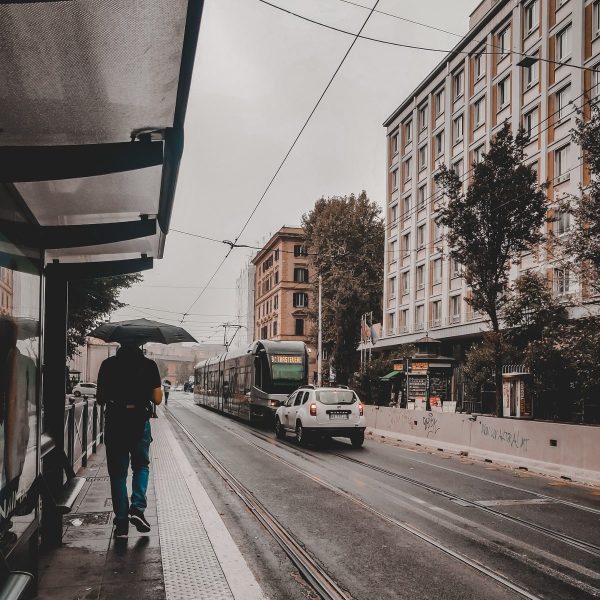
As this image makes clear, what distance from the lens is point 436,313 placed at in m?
44.6

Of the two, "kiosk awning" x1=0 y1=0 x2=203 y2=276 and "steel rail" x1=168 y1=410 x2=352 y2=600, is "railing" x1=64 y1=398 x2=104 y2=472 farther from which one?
"kiosk awning" x1=0 y1=0 x2=203 y2=276

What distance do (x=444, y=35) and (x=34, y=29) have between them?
41.7ft

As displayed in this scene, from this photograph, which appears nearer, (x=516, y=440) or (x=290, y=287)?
(x=516, y=440)

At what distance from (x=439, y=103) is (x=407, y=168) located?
581 centimetres

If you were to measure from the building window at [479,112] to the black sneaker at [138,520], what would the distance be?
3806 cm

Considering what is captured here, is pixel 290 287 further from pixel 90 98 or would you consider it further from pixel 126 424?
pixel 90 98

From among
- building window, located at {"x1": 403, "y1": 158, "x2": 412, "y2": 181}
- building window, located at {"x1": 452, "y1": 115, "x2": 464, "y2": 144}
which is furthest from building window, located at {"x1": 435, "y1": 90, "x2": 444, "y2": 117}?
building window, located at {"x1": 403, "y1": 158, "x2": 412, "y2": 181}

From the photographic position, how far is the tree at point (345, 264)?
168ft

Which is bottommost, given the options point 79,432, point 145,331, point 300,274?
point 79,432

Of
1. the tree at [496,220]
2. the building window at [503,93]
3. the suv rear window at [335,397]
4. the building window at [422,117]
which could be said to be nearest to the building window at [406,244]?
the building window at [422,117]

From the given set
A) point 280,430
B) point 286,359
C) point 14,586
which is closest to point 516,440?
point 280,430

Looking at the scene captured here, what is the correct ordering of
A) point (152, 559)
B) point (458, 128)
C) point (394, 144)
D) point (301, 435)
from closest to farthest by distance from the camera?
1. point (152, 559)
2. point (301, 435)
3. point (458, 128)
4. point (394, 144)

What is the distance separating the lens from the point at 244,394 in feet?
89.7

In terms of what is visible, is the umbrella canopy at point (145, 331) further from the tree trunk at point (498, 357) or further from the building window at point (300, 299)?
the building window at point (300, 299)
